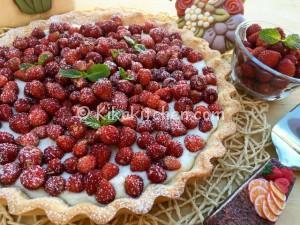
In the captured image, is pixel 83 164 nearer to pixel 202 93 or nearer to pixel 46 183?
pixel 46 183

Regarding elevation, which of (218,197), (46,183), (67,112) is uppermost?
(67,112)

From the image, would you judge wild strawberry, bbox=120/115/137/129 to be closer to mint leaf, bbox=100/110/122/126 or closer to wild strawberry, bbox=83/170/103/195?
mint leaf, bbox=100/110/122/126

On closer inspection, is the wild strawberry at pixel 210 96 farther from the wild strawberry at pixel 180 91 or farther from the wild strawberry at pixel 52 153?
the wild strawberry at pixel 52 153

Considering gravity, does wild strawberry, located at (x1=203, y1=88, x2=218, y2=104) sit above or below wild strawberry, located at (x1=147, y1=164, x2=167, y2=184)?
above

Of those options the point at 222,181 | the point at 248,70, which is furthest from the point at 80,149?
the point at 248,70

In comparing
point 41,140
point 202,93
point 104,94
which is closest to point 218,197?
point 202,93

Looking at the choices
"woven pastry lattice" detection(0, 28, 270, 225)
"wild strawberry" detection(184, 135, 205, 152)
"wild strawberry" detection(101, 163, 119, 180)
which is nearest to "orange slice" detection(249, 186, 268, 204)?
"woven pastry lattice" detection(0, 28, 270, 225)
